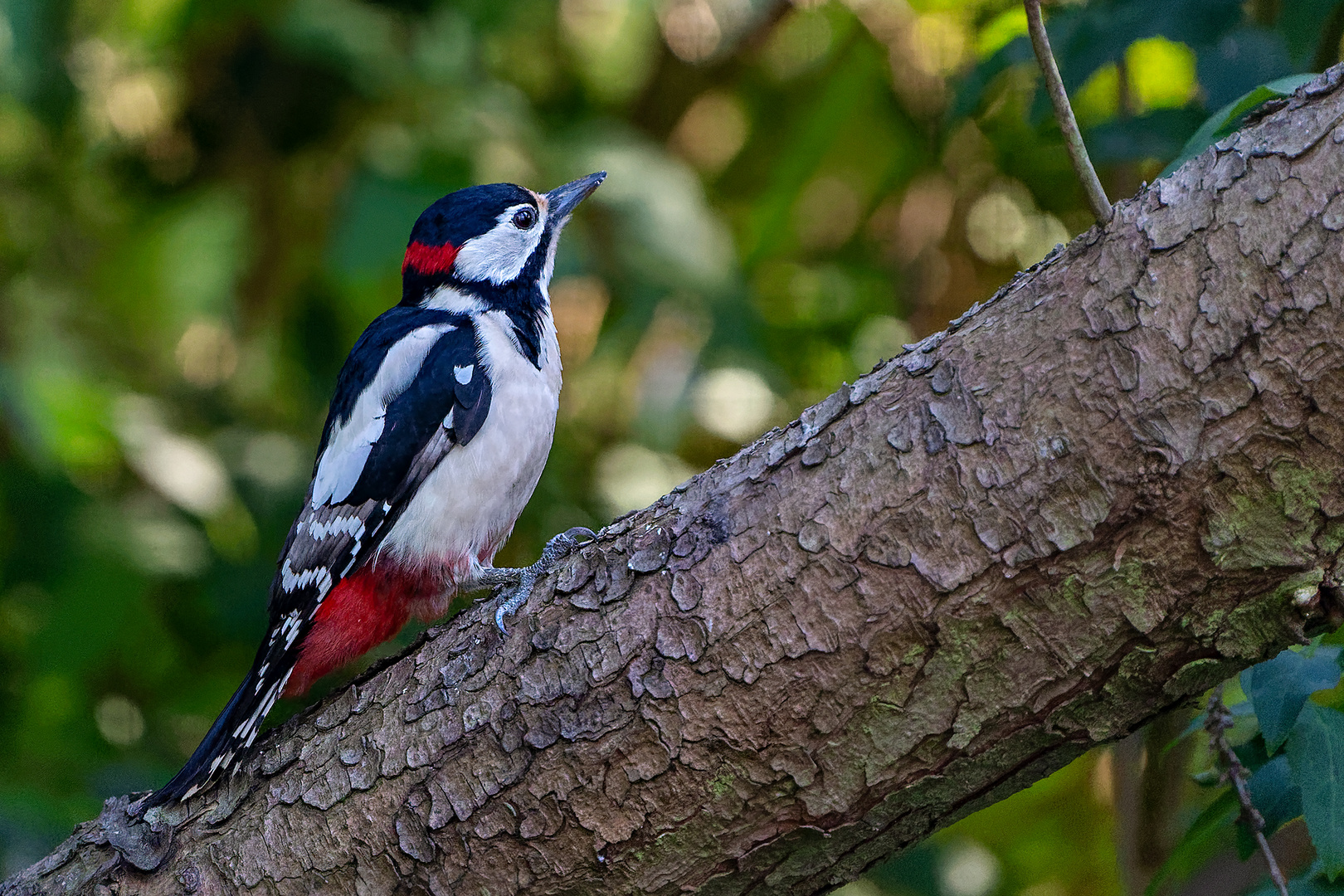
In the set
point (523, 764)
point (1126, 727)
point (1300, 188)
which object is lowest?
point (1126, 727)

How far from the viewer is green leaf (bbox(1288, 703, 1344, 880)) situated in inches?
59.1

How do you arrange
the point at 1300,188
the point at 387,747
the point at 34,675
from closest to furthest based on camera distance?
the point at 1300,188 < the point at 387,747 < the point at 34,675

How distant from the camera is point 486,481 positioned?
8.52 feet

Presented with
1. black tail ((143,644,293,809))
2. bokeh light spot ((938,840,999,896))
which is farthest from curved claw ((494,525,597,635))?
bokeh light spot ((938,840,999,896))

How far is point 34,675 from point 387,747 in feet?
7.04

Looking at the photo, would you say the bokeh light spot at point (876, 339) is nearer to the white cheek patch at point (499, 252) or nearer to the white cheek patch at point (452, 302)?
the white cheek patch at point (499, 252)

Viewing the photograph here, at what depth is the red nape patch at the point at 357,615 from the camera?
2551 millimetres

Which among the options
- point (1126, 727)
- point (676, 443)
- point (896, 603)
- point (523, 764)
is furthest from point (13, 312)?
point (1126, 727)

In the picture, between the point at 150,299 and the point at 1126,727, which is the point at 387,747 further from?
the point at 150,299

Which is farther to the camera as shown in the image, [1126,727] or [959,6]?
[959,6]

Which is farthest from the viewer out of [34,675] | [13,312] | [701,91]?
[701,91]

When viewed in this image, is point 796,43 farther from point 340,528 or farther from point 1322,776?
point 1322,776

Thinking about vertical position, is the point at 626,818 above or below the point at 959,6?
below

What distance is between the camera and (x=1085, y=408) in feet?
4.91
